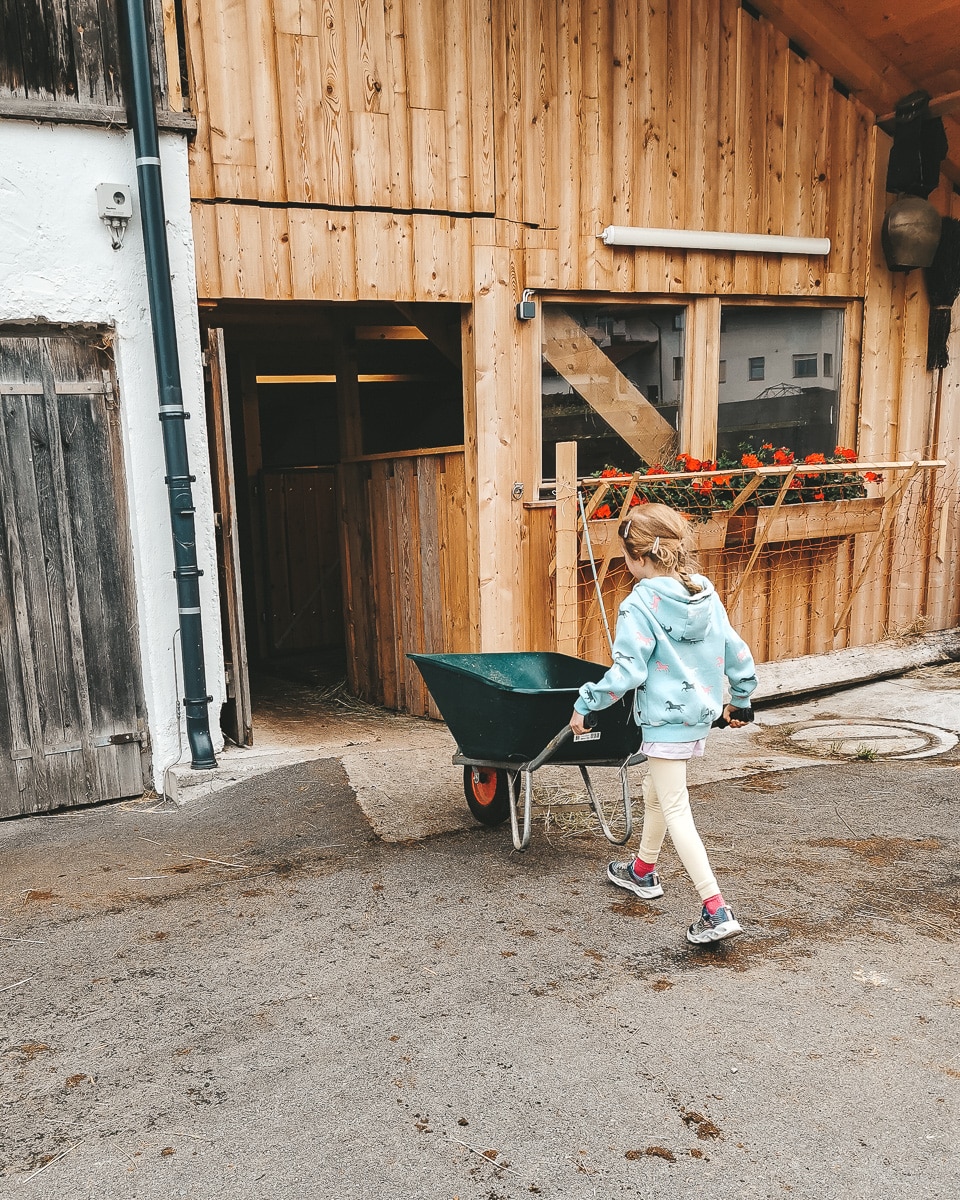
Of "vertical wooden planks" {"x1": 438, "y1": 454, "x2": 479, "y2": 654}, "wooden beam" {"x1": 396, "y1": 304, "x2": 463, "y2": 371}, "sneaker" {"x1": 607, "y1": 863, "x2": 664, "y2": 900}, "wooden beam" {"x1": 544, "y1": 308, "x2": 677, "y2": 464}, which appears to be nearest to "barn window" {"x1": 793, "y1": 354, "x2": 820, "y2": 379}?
"wooden beam" {"x1": 544, "y1": 308, "x2": 677, "y2": 464}

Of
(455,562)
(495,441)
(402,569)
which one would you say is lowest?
(402,569)

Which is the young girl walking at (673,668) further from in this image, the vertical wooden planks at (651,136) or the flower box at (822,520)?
the vertical wooden planks at (651,136)

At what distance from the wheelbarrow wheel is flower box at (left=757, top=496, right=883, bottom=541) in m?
3.02

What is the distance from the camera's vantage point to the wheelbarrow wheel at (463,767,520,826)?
15.2 ft

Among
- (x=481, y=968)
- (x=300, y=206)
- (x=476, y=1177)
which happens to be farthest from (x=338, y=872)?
(x=300, y=206)

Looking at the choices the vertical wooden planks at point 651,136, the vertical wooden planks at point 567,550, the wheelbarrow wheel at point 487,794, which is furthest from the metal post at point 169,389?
the vertical wooden planks at point 651,136

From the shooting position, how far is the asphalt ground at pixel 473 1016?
95.7 inches

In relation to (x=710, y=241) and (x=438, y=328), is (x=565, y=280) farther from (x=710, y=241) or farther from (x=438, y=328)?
(x=710, y=241)

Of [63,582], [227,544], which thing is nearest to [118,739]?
[63,582]

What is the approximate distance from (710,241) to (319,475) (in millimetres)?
4735

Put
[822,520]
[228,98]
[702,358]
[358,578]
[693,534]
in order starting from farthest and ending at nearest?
[358,578]
[822,520]
[702,358]
[693,534]
[228,98]

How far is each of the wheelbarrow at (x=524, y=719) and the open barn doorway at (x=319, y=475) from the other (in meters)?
1.79

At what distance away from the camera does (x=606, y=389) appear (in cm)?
662

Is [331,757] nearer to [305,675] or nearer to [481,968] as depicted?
[481,968]
